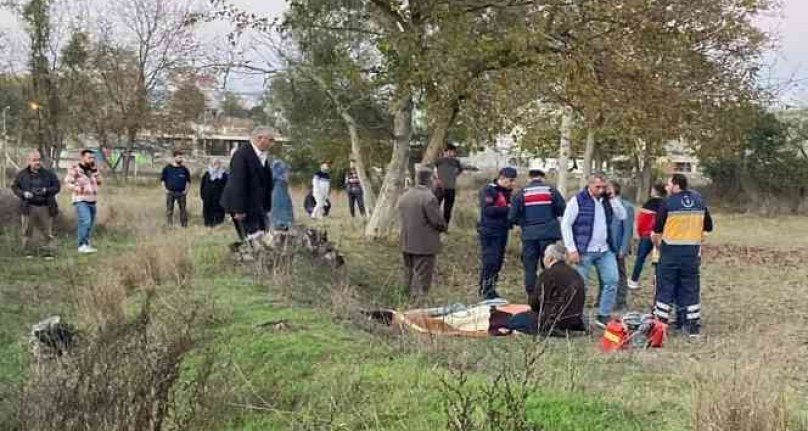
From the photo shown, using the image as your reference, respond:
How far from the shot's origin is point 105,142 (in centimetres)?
4738

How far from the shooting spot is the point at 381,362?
21.6ft

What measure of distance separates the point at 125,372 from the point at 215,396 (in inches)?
30.4

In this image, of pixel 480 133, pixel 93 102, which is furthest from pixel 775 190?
pixel 93 102

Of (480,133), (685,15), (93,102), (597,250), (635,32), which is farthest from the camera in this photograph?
(93,102)

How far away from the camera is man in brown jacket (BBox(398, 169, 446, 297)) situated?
1182 centimetres

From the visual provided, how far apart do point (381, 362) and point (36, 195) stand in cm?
953

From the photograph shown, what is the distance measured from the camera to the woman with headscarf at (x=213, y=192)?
57.0 ft

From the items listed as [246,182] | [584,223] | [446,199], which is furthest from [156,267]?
[446,199]

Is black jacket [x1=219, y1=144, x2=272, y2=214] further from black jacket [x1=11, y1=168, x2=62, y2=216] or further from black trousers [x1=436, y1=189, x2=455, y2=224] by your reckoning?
black trousers [x1=436, y1=189, x2=455, y2=224]

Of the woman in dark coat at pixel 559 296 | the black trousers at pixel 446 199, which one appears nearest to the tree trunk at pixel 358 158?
the black trousers at pixel 446 199

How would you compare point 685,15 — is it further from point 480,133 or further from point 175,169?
point 175,169

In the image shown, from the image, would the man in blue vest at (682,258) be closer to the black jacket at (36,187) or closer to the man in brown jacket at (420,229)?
the man in brown jacket at (420,229)

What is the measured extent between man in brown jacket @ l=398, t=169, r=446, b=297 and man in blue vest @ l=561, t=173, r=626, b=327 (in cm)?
192

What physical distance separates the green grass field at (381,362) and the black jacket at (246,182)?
756mm
